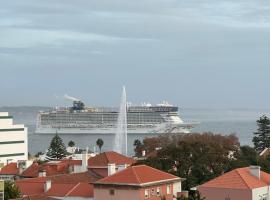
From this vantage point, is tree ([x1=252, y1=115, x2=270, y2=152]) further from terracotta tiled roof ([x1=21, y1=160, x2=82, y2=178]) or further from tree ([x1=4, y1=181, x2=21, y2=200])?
tree ([x1=4, y1=181, x2=21, y2=200])

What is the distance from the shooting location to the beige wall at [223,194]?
39719 millimetres

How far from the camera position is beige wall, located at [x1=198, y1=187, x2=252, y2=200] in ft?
130

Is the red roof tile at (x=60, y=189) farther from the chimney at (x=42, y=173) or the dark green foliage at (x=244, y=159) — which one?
the dark green foliage at (x=244, y=159)

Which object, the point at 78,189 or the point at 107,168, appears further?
the point at 107,168

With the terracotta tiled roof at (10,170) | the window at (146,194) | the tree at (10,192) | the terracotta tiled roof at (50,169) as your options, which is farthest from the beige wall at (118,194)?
the terracotta tiled roof at (10,170)

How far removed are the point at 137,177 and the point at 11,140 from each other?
7038 cm

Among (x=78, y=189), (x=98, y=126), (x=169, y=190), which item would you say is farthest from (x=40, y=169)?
(x=98, y=126)

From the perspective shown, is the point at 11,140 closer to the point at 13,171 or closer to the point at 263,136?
the point at 263,136

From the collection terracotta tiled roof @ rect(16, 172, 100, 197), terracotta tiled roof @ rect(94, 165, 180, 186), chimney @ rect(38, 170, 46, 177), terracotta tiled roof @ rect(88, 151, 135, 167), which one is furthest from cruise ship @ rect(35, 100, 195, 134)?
terracotta tiled roof @ rect(94, 165, 180, 186)

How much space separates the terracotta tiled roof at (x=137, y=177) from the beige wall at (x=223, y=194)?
2.24 metres

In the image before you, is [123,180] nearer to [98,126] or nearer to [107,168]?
[107,168]

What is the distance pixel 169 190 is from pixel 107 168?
36.4ft

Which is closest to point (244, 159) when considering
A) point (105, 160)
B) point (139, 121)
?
point (105, 160)

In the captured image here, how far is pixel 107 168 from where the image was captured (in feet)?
166
